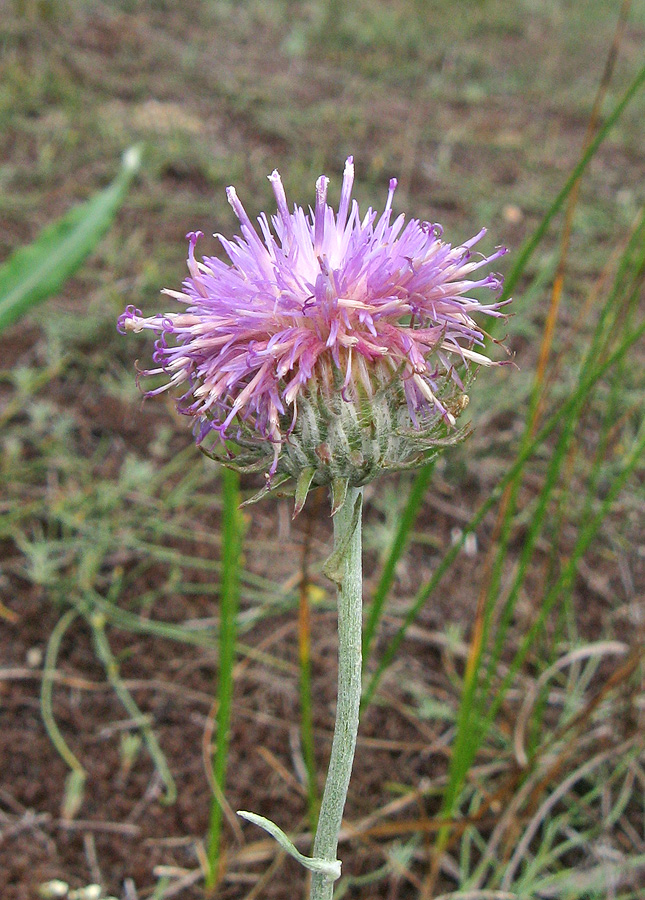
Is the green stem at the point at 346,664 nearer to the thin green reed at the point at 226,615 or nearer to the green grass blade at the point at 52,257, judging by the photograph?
the thin green reed at the point at 226,615

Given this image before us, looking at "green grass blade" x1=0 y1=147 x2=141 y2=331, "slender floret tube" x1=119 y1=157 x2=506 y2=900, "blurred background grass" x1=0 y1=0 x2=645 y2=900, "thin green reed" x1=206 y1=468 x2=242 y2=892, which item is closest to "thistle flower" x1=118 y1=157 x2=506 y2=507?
"slender floret tube" x1=119 y1=157 x2=506 y2=900

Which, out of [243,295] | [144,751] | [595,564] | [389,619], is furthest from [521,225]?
[243,295]

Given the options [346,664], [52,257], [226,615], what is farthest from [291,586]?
[346,664]

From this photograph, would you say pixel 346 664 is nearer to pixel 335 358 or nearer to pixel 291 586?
pixel 335 358

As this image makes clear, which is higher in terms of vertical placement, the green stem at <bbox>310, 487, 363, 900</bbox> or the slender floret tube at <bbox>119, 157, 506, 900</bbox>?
the slender floret tube at <bbox>119, 157, 506, 900</bbox>

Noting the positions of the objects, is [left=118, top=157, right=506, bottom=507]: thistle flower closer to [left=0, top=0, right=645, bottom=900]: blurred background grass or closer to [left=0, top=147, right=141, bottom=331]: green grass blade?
[left=0, top=0, right=645, bottom=900]: blurred background grass

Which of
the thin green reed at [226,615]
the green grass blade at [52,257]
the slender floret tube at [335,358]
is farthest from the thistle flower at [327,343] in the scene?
the green grass blade at [52,257]
